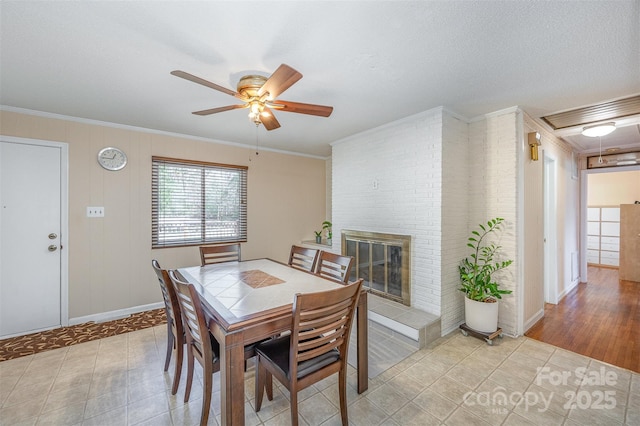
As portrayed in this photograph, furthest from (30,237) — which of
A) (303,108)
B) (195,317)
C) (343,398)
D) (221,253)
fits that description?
(343,398)

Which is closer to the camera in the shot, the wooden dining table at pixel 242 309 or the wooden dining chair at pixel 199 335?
the wooden dining table at pixel 242 309

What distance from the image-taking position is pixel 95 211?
3.19m

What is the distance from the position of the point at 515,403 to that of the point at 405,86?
2540 millimetres

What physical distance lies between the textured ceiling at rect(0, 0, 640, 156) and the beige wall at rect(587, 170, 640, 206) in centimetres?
514

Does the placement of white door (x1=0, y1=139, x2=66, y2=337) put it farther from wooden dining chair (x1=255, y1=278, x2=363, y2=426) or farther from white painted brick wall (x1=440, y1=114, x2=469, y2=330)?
white painted brick wall (x1=440, y1=114, x2=469, y2=330)

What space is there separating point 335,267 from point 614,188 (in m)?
7.42

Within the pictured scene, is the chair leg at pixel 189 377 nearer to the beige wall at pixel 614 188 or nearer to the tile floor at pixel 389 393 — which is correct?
the tile floor at pixel 389 393

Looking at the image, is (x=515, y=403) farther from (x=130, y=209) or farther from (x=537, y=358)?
(x=130, y=209)

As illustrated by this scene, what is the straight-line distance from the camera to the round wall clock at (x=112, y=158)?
3.19 meters

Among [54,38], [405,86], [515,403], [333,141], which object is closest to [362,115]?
[405,86]

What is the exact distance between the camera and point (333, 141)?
4113 millimetres

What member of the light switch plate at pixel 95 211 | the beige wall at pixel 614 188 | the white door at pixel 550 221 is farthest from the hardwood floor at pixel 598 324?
the light switch plate at pixel 95 211

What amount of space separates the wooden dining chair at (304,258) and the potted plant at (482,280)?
1.63m

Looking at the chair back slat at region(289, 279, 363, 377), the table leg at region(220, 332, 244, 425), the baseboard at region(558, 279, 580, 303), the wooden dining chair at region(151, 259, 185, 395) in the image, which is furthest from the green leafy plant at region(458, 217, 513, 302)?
the wooden dining chair at region(151, 259, 185, 395)
